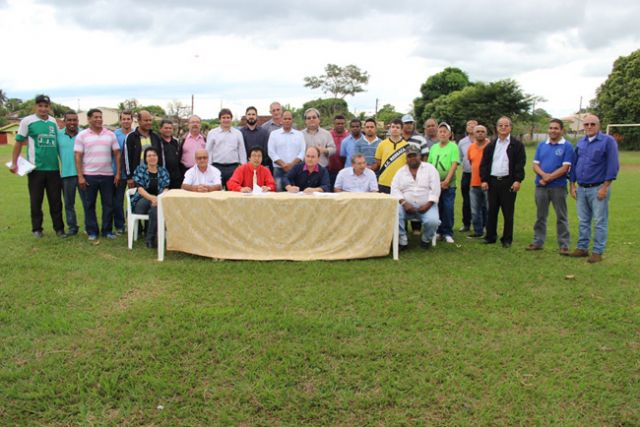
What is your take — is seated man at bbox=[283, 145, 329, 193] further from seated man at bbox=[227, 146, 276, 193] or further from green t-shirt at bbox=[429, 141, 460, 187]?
green t-shirt at bbox=[429, 141, 460, 187]

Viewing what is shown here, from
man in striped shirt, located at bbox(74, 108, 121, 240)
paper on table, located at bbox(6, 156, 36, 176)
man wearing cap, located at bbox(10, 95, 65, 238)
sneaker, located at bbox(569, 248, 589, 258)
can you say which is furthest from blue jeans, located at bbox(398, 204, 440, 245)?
paper on table, located at bbox(6, 156, 36, 176)

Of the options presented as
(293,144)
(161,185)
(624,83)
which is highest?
(624,83)

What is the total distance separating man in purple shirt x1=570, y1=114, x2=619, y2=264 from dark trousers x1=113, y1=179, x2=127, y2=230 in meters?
6.06

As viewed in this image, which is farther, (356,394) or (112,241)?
(112,241)

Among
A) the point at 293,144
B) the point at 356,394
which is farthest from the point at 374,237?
the point at 356,394

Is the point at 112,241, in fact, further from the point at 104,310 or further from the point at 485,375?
the point at 485,375

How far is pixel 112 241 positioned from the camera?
675 cm

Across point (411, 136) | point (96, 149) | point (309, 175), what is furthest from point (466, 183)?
point (96, 149)

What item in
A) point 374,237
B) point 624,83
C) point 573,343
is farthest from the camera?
point 624,83

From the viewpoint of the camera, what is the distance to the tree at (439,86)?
56.3m

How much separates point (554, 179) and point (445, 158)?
1478mm

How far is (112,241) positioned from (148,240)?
0.74 metres

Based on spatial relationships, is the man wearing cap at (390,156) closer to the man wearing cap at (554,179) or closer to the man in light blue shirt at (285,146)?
the man in light blue shirt at (285,146)

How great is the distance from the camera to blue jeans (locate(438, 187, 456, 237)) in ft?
23.1
